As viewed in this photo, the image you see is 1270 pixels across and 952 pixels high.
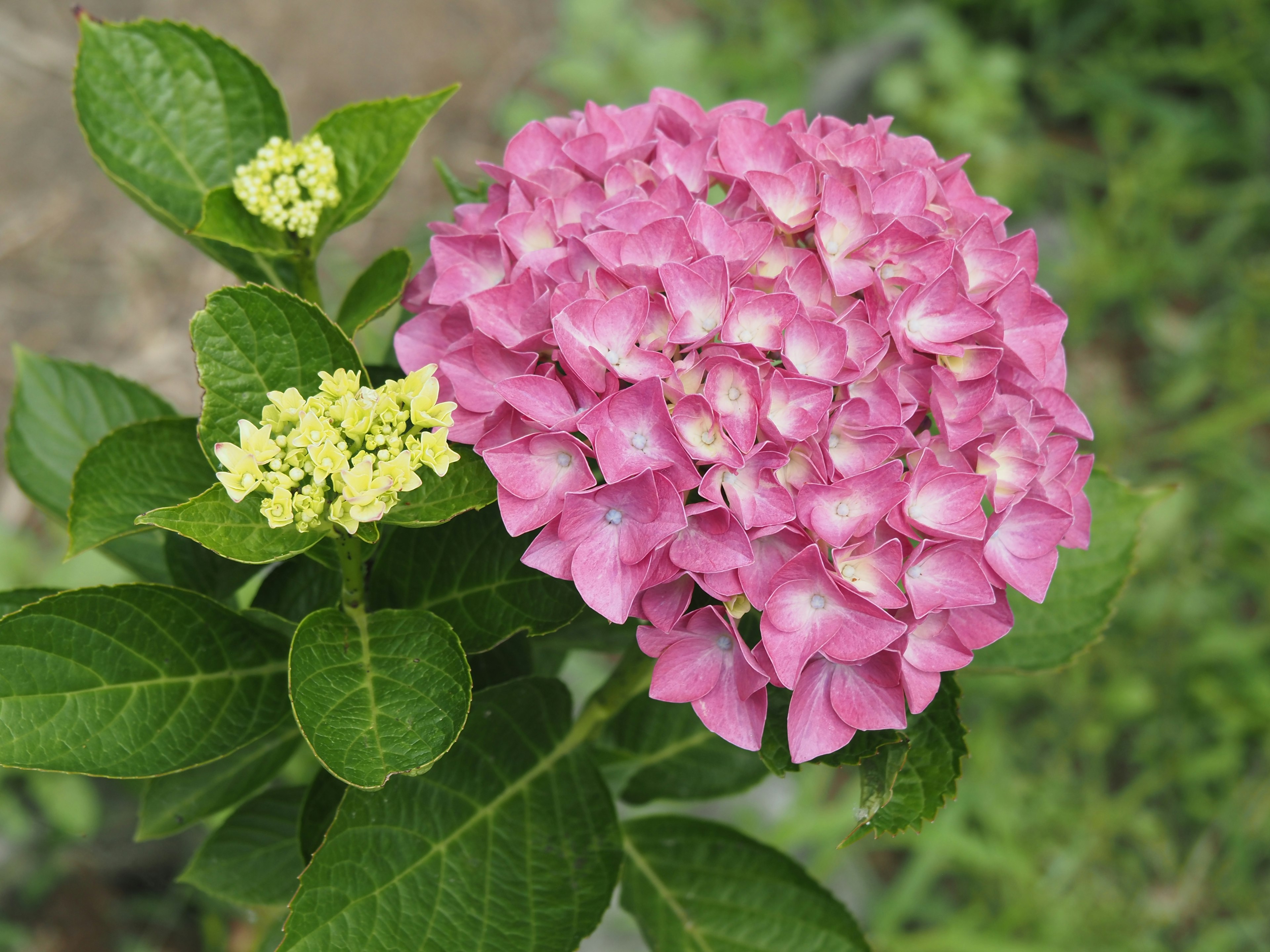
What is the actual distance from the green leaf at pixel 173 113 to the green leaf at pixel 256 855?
0.60 m

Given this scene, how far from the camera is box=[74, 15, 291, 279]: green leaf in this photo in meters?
1.04

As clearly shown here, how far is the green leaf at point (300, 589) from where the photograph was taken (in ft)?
3.30

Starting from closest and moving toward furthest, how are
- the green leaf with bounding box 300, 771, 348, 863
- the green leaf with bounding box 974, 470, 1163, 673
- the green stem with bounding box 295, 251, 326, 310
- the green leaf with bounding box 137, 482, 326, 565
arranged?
the green leaf with bounding box 137, 482, 326, 565 < the green leaf with bounding box 300, 771, 348, 863 < the green stem with bounding box 295, 251, 326, 310 < the green leaf with bounding box 974, 470, 1163, 673

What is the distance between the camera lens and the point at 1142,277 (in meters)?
3.39

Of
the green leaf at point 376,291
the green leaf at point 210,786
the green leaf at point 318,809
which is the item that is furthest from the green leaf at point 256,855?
the green leaf at point 376,291

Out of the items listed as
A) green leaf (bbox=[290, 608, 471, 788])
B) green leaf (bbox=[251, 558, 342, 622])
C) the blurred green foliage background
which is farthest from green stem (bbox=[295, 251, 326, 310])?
the blurred green foliage background

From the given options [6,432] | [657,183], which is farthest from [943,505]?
[6,432]

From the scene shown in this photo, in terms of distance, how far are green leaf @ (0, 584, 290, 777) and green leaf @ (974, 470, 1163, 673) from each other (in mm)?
777

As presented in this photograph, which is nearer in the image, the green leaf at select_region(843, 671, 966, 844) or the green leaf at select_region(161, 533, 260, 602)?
the green leaf at select_region(843, 671, 966, 844)

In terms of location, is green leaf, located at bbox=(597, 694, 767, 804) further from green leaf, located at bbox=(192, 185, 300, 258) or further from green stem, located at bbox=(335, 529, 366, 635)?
green leaf, located at bbox=(192, 185, 300, 258)

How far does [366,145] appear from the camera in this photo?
1.06 m

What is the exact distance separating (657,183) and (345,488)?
393 millimetres

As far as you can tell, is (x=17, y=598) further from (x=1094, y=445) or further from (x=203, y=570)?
(x=1094, y=445)

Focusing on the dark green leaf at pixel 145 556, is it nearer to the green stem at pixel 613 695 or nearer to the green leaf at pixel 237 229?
the green leaf at pixel 237 229
